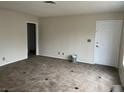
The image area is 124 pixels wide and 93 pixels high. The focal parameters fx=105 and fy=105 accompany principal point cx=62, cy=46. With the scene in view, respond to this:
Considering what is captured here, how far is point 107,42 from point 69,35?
6.44 feet

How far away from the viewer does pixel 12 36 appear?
16.4 ft

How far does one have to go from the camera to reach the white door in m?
4.55

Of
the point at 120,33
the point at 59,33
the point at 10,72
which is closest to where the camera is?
the point at 10,72

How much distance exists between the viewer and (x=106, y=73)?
4.14 metres

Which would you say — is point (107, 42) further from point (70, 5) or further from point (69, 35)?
point (70, 5)

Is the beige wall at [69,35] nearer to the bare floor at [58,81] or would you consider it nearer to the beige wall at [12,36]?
the beige wall at [12,36]

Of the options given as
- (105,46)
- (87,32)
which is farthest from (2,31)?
(105,46)

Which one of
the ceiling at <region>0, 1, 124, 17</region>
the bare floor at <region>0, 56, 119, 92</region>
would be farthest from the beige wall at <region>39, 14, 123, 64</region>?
the bare floor at <region>0, 56, 119, 92</region>

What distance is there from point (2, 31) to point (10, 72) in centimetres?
182

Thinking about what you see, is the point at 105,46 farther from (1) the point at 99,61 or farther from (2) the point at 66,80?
(2) the point at 66,80

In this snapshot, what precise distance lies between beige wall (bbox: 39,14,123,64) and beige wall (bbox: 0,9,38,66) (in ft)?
4.12

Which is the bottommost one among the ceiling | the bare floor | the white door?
the bare floor

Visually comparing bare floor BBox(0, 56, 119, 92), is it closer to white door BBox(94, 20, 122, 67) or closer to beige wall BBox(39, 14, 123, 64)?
white door BBox(94, 20, 122, 67)

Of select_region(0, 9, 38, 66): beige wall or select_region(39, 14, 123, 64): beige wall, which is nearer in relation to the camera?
select_region(0, 9, 38, 66): beige wall
